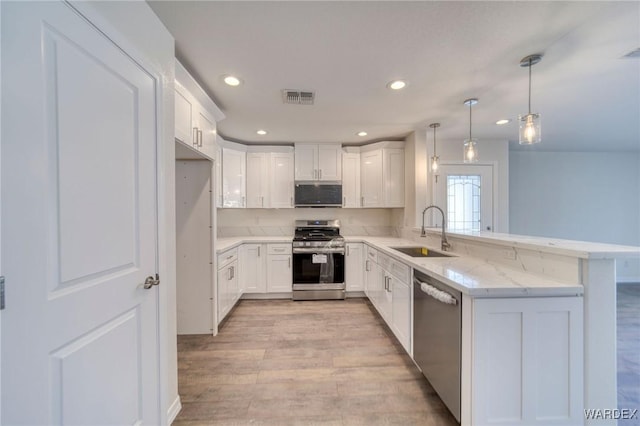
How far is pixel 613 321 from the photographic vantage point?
4.10 ft

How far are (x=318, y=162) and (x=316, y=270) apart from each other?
5.45 ft

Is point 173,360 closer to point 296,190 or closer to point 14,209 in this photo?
point 14,209

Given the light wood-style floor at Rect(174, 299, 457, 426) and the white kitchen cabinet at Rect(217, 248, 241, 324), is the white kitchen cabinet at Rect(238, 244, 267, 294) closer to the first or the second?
the white kitchen cabinet at Rect(217, 248, 241, 324)

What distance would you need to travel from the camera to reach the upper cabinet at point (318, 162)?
12.5 ft

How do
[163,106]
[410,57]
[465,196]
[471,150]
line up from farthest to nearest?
[465,196] < [471,150] < [410,57] < [163,106]

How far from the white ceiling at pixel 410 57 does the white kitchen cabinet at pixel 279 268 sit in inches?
69.3

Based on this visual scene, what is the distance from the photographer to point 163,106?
54.3 inches

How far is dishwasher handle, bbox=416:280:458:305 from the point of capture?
1389 mm

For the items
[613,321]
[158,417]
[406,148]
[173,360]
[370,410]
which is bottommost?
[370,410]

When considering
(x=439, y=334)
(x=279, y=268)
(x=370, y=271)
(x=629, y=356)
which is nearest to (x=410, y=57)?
(x=439, y=334)

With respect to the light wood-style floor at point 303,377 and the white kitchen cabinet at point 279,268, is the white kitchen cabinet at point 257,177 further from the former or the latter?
the light wood-style floor at point 303,377

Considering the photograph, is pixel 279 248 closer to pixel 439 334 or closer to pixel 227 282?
pixel 227 282

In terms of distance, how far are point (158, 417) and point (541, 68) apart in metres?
3.47

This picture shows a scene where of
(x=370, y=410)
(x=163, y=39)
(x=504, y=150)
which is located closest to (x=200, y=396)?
(x=370, y=410)
